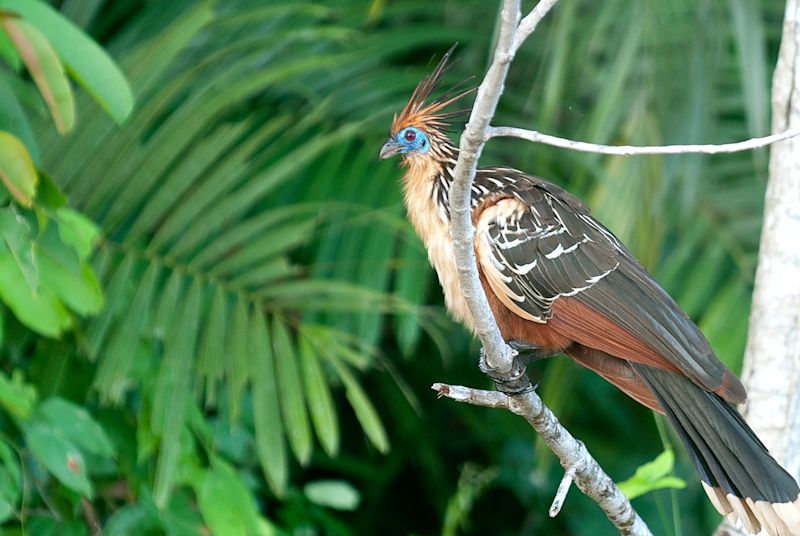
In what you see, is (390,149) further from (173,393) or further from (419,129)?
(173,393)

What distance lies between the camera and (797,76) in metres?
2.66

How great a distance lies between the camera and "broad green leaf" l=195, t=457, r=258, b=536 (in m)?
2.84

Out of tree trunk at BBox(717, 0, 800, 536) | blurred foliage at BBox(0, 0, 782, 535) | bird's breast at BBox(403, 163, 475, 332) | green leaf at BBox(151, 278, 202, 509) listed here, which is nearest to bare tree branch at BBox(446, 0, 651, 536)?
blurred foliage at BBox(0, 0, 782, 535)

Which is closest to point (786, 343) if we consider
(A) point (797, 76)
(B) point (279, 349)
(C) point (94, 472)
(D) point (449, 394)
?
(A) point (797, 76)

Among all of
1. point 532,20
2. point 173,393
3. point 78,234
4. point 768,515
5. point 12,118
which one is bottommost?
point 173,393

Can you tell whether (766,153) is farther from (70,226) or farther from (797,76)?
(70,226)

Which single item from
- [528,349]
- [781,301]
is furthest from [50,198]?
[781,301]

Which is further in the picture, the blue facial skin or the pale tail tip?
the blue facial skin

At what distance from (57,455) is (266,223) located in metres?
0.94

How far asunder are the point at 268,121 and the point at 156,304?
0.90 meters

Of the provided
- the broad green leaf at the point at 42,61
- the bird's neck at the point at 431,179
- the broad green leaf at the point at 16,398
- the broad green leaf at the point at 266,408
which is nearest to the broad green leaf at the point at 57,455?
the broad green leaf at the point at 16,398

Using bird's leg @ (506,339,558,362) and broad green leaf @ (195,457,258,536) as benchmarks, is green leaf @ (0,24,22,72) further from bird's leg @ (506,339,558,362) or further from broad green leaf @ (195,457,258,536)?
bird's leg @ (506,339,558,362)

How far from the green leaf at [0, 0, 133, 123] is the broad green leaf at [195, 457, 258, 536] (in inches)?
41.6

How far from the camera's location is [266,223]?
3.21m
